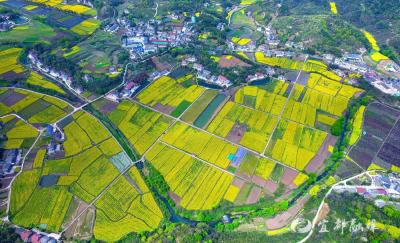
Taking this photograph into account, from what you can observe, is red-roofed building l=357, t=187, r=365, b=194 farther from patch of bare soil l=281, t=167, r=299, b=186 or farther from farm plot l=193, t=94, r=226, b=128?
farm plot l=193, t=94, r=226, b=128

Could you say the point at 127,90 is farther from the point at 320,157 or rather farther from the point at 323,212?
the point at 323,212

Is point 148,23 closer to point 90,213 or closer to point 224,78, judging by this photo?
point 224,78

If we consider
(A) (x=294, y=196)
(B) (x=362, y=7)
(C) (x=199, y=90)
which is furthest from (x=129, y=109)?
(B) (x=362, y=7)

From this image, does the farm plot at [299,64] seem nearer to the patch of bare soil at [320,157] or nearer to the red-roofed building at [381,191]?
the patch of bare soil at [320,157]

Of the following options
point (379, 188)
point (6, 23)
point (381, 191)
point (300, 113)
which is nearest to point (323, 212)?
point (381, 191)

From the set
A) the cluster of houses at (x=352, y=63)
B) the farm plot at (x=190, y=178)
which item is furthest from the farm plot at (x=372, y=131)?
the farm plot at (x=190, y=178)
